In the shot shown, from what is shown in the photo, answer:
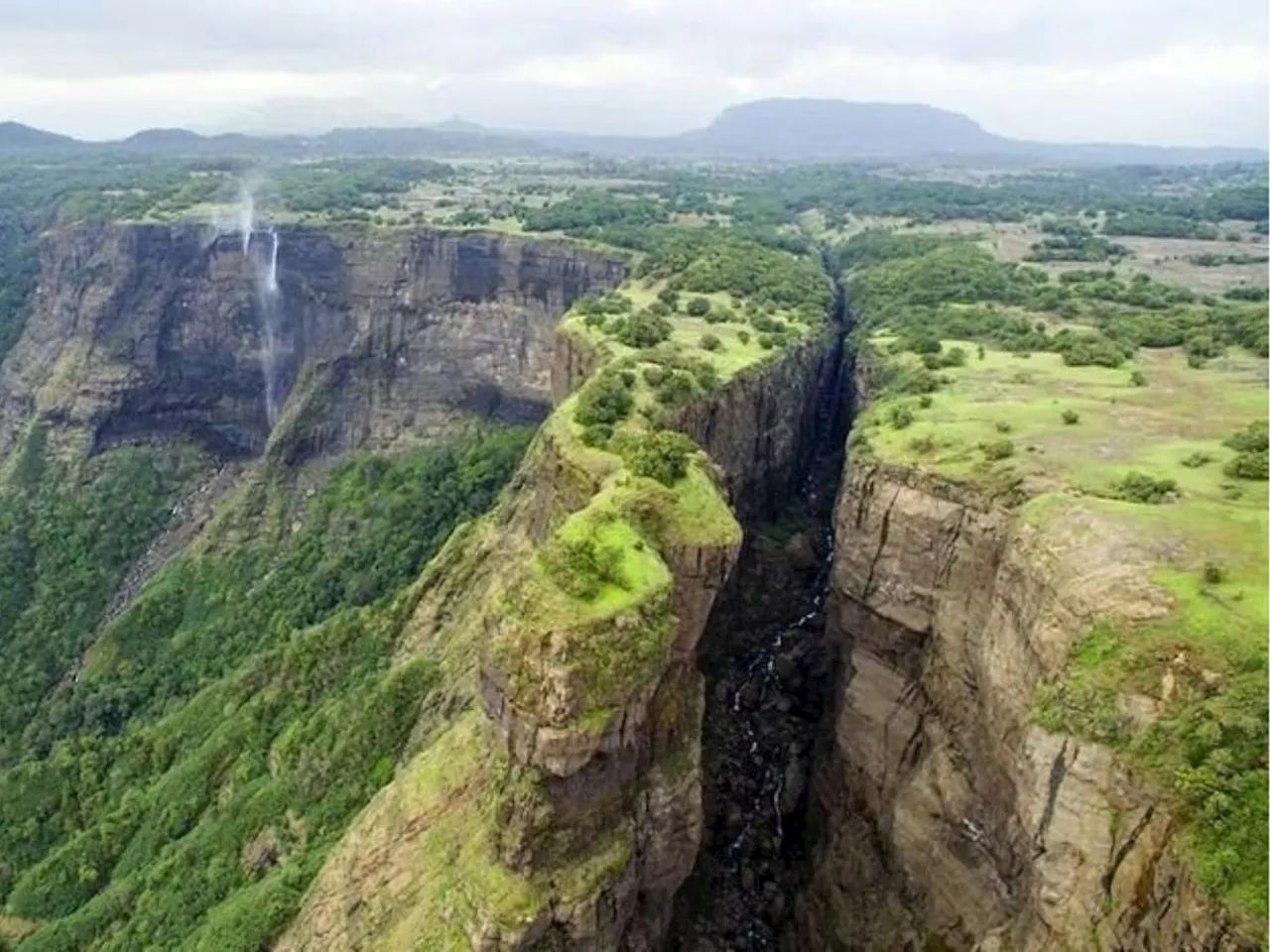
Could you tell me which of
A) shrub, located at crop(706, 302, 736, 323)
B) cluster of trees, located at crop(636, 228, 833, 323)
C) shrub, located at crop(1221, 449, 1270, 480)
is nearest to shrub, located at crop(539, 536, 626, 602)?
shrub, located at crop(1221, 449, 1270, 480)

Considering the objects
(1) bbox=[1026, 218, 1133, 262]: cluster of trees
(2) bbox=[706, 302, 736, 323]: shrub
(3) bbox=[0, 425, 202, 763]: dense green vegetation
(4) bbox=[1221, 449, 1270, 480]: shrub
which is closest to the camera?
(4) bbox=[1221, 449, 1270, 480]: shrub

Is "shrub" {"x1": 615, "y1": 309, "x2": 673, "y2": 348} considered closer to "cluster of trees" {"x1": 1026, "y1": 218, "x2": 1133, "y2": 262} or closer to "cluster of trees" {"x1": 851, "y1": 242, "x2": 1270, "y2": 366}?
"cluster of trees" {"x1": 851, "y1": 242, "x2": 1270, "y2": 366}

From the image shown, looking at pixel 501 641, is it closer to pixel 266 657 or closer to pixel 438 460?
pixel 266 657

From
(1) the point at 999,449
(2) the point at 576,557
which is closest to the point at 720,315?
(1) the point at 999,449

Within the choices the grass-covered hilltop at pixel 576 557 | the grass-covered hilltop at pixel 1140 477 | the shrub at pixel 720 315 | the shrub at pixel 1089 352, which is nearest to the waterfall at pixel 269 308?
the grass-covered hilltop at pixel 576 557

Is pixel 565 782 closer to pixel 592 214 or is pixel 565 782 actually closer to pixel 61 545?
pixel 61 545

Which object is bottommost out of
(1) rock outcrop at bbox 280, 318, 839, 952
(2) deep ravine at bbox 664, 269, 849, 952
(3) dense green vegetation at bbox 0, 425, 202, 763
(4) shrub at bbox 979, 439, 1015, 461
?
(3) dense green vegetation at bbox 0, 425, 202, 763

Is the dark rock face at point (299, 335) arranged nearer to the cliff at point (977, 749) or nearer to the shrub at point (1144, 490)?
the cliff at point (977, 749)

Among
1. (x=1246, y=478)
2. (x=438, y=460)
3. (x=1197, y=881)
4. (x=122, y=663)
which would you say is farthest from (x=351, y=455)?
(x=1197, y=881)
